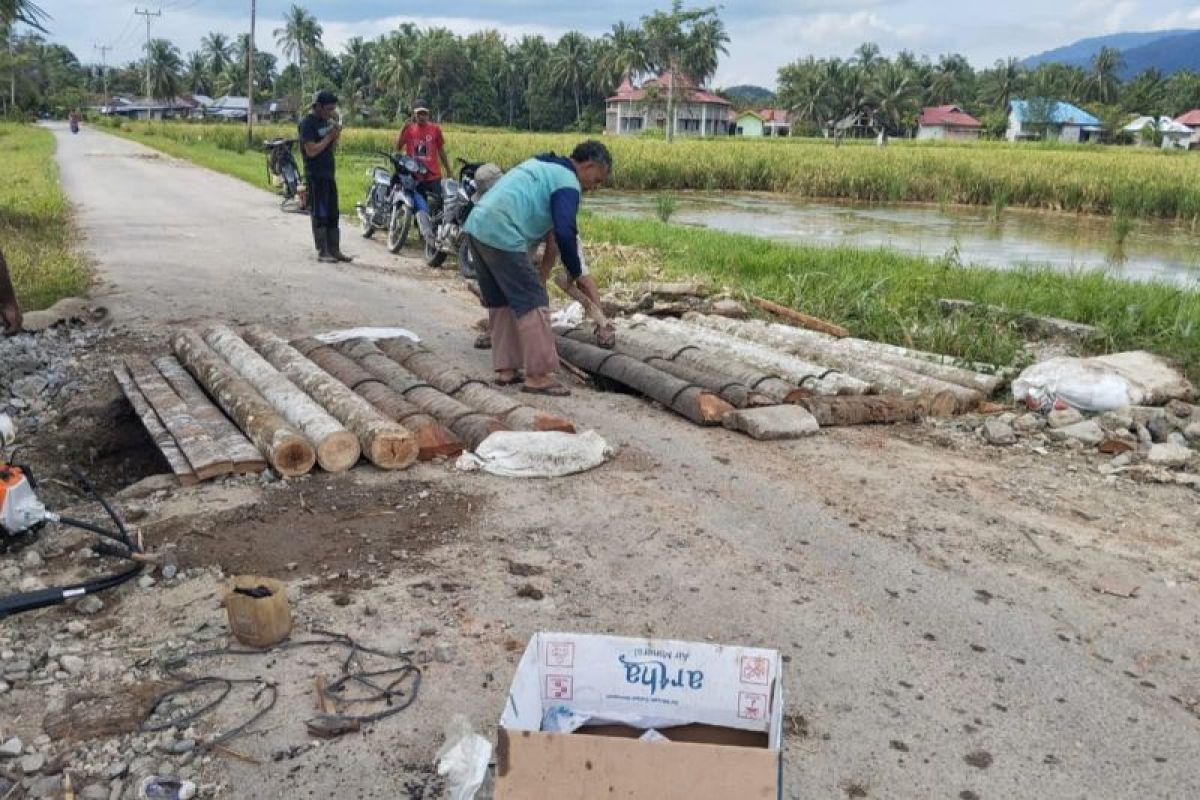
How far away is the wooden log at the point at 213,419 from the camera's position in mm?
4629

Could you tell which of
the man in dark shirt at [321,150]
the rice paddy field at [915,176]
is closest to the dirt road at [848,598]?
the man in dark shirt at [321,150]

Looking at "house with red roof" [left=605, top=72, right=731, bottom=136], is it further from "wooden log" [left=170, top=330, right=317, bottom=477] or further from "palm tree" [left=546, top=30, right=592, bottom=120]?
"wooden log" [left=170, top=330, right=317, bottom=477]

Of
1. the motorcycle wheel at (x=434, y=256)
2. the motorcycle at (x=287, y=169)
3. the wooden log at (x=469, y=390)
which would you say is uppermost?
the motorcycle at (x=287, y=169)

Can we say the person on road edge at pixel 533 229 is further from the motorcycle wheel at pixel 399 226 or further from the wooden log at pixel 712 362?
the motorcycle wheel at pixel 399 226

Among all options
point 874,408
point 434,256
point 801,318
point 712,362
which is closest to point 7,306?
point 712,362

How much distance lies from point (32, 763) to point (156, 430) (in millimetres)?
2740

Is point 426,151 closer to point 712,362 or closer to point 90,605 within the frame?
point 712,362

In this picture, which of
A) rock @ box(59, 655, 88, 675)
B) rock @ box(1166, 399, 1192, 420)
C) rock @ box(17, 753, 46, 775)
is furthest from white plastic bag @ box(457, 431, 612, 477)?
rock @ box(1166, 399, 1192, 420)

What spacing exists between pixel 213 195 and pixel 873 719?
1827 centimetres

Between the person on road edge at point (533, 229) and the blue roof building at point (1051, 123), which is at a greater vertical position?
the blue roof building at point (1051, 123)

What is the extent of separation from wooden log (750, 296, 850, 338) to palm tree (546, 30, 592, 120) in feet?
251

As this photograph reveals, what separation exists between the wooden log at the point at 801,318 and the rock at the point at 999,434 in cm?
204

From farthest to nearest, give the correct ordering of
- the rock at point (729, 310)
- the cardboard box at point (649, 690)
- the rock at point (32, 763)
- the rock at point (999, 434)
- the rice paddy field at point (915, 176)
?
1. the rice paddy field at point (915, 176)
2. the rock at point (729, 310)
3. the rock at point (999, 434)
4. the rock at point (32, 763)
5. the cardboard box at point (649, 690)

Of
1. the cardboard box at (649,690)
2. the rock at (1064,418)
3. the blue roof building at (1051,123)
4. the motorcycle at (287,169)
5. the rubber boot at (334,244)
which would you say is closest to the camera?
the cardboard box at (649,690)
